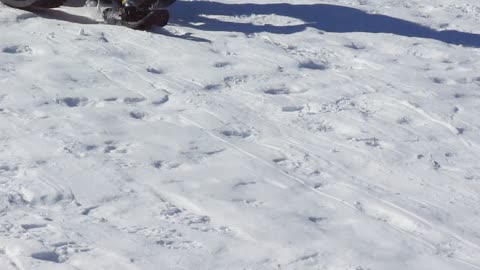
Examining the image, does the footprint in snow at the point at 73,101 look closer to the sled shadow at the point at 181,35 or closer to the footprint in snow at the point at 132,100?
the footprint in snow at the point at 132,100

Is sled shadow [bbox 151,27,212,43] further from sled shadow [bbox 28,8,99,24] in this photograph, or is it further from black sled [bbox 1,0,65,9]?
black sled [bbox 1,0,65,9]

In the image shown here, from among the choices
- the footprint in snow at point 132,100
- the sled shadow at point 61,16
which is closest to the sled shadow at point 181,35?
the sled shadow at point 61,16

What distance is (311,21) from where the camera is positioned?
347 inches

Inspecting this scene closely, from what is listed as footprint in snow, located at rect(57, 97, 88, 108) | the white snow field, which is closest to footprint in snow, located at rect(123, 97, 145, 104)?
the white snow field

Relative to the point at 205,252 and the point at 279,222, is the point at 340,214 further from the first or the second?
the point at 205,252

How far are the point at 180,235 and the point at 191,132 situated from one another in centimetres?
Answer: 139

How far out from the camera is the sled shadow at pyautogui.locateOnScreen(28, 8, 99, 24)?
26.3 feet

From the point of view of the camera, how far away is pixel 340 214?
17.2 feet

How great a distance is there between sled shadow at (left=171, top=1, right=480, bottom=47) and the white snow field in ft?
0.09

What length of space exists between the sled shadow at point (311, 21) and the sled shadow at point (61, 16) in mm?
845

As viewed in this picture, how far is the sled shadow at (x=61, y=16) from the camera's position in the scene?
803 cm

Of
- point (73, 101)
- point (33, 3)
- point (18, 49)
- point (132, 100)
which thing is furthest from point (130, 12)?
point (73, 101)

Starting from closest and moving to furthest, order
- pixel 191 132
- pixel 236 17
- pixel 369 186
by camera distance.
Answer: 1. pixel 369 186
2. pixel 191 132
3. pixel 236 17

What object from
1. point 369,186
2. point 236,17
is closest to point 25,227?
point 369,186
